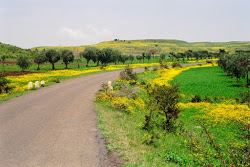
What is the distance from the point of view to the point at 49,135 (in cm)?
1023

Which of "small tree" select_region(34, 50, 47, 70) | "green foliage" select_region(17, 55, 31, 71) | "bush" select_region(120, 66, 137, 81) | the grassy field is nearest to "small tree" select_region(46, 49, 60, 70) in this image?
"small tree" select_region(34, 50, 47, 70)

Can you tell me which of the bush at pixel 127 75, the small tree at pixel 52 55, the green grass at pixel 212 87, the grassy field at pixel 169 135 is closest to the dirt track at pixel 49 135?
the grassy field at pixel 169 135

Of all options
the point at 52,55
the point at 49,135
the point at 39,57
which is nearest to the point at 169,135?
the point at 49,135

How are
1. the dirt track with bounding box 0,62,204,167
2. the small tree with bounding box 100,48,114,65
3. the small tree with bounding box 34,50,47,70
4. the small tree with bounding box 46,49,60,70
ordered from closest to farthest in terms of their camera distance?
the dirt track with bounding box 0,62,204,167, the small tree with bounding box 34,50,47,70, the small tree with bounding box 46,49,60,70, the small tree with bounding box 100,48,114,65

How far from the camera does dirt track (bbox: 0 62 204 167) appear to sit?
7.77 meters

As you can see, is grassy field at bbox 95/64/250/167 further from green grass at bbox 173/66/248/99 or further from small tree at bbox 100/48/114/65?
small tree at bbox 100/48/114/65

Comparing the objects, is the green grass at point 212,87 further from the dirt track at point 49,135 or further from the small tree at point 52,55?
the small tree at point 52,55

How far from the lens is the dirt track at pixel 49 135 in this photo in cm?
777

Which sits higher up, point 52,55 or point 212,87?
point 52,55

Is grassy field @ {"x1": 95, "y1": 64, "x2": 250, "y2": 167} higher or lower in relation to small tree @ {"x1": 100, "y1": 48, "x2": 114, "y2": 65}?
lower

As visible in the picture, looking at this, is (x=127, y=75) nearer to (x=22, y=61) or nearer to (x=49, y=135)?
(x=49, y=135)

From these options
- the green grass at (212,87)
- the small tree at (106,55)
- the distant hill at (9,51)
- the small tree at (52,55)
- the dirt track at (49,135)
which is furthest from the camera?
the distant hill at (9,51)

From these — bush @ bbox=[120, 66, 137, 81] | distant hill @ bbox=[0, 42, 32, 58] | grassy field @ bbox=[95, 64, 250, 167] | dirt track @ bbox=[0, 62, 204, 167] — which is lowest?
grassy field @ bbox=[95, 64, 250, 167]

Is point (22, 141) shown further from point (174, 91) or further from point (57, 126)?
point (174, 91)
